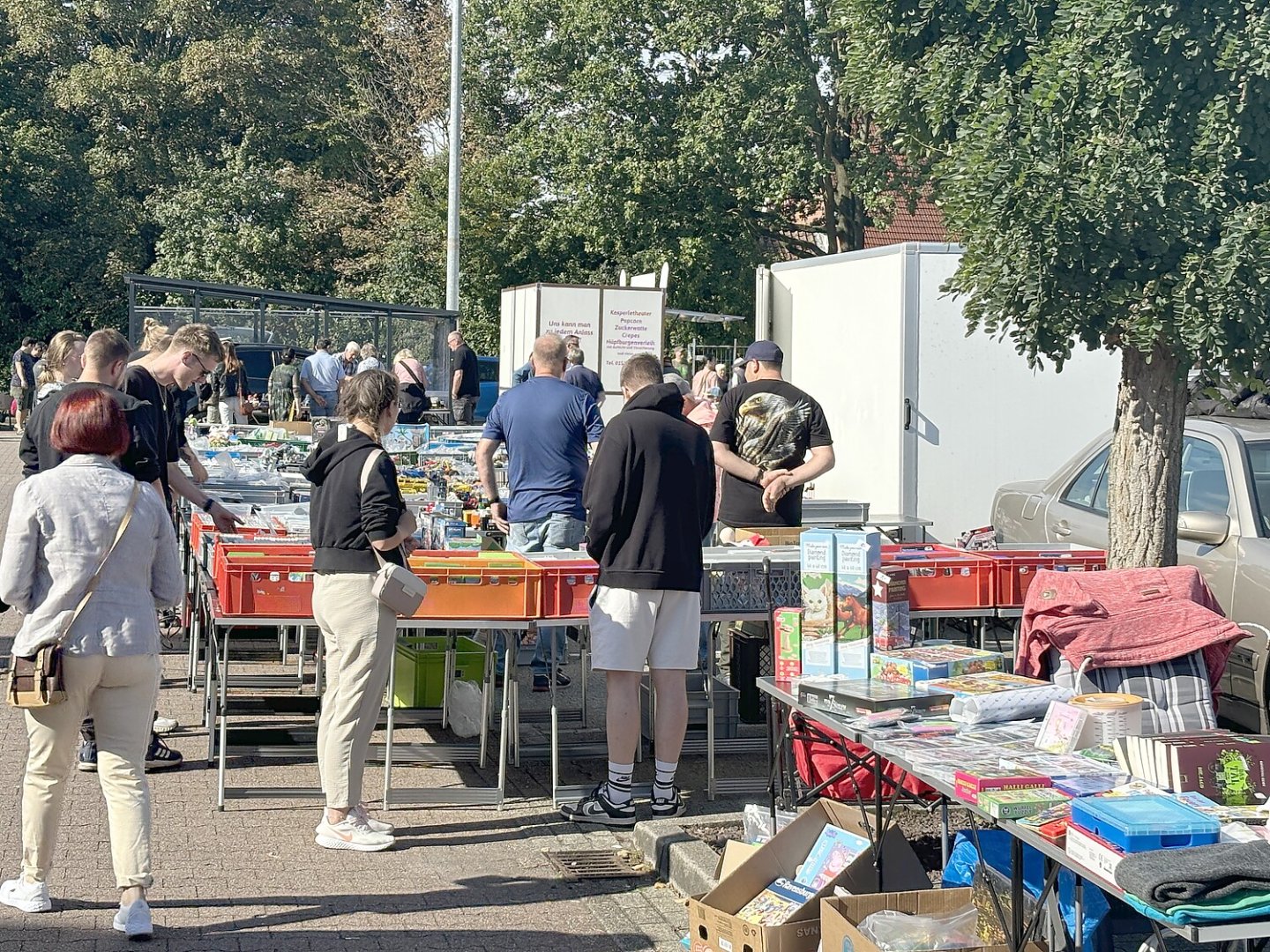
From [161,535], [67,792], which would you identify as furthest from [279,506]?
[161,535]

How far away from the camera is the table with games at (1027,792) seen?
3.61 metres

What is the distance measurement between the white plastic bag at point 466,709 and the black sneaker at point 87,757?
5.74ft

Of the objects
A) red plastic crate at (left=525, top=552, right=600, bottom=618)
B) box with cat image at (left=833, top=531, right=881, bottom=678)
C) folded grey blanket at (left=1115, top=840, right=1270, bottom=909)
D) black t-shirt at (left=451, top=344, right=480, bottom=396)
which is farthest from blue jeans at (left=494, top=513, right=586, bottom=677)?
black t-shirt at (left=451, top=344, right=480, bottom=396)

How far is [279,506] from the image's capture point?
893 centimetres

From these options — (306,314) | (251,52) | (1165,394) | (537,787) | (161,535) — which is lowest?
(537,787)

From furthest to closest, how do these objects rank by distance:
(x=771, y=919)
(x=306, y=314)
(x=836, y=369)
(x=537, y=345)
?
1. (x=306, y=314)
2. (x=836, y=369)
3. (x=537, y=345)
4. (x=771, y=919)

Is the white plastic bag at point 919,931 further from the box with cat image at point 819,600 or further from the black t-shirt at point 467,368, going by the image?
the black t-shirt at point 467,368

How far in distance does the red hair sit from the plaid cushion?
3294 millimetres

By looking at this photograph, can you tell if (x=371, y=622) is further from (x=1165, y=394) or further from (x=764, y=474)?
(x=1165, y=394)

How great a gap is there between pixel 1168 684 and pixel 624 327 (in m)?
17.3

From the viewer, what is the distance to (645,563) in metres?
6.63

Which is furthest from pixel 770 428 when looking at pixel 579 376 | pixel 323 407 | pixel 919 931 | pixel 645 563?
pixel 323 407

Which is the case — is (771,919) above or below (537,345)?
below

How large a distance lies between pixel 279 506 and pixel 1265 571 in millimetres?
5227
